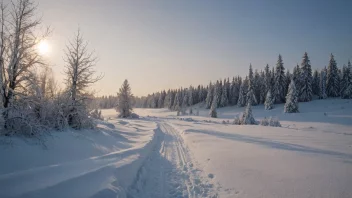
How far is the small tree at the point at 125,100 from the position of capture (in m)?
46.9

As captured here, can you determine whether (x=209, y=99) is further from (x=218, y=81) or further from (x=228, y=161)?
(x=228, y=161)

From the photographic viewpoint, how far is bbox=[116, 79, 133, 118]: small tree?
154 feet

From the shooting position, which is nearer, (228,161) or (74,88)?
(228,161)

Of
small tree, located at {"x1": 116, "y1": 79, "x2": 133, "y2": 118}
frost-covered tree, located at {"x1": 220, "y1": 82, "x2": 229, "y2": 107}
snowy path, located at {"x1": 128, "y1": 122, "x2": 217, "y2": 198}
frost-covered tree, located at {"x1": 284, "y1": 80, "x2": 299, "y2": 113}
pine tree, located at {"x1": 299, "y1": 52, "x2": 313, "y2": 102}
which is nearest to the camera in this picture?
snowy path, located at {"x1": 128, "y1": 122, "x2": 217, "y2": 198}

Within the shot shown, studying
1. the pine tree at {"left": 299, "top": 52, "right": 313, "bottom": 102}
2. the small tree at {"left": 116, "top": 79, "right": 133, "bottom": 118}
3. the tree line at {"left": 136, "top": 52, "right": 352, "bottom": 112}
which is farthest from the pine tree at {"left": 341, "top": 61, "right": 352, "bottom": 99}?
the small tree at {"left": 116, "top": 79, "right": 133, "bottom": 118}

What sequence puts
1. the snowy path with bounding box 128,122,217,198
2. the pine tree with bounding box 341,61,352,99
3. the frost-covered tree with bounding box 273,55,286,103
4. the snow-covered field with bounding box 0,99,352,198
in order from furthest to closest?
the frost-covered tree with bounding box 273,55,286,103
the pine tree with bounding box 341,61,352,99
the snowy path with bounding box 128,122,217,198
the snow-covered field with bounding box 0,99,352,198

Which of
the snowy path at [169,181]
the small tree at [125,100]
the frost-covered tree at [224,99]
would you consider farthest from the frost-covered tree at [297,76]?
the snowy path at [169,181]

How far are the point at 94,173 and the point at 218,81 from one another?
8153 cm

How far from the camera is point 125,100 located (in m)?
47.4

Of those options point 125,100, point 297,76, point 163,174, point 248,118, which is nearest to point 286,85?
point 297,76

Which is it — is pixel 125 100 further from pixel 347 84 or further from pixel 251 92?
pixel 347 84

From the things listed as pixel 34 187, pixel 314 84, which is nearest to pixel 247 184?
pixel 34 187

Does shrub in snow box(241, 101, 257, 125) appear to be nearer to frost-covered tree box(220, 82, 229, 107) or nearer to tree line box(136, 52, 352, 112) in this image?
tree line box(136, 52, 352, 112)

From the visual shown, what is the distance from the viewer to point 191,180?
6.72 meters
